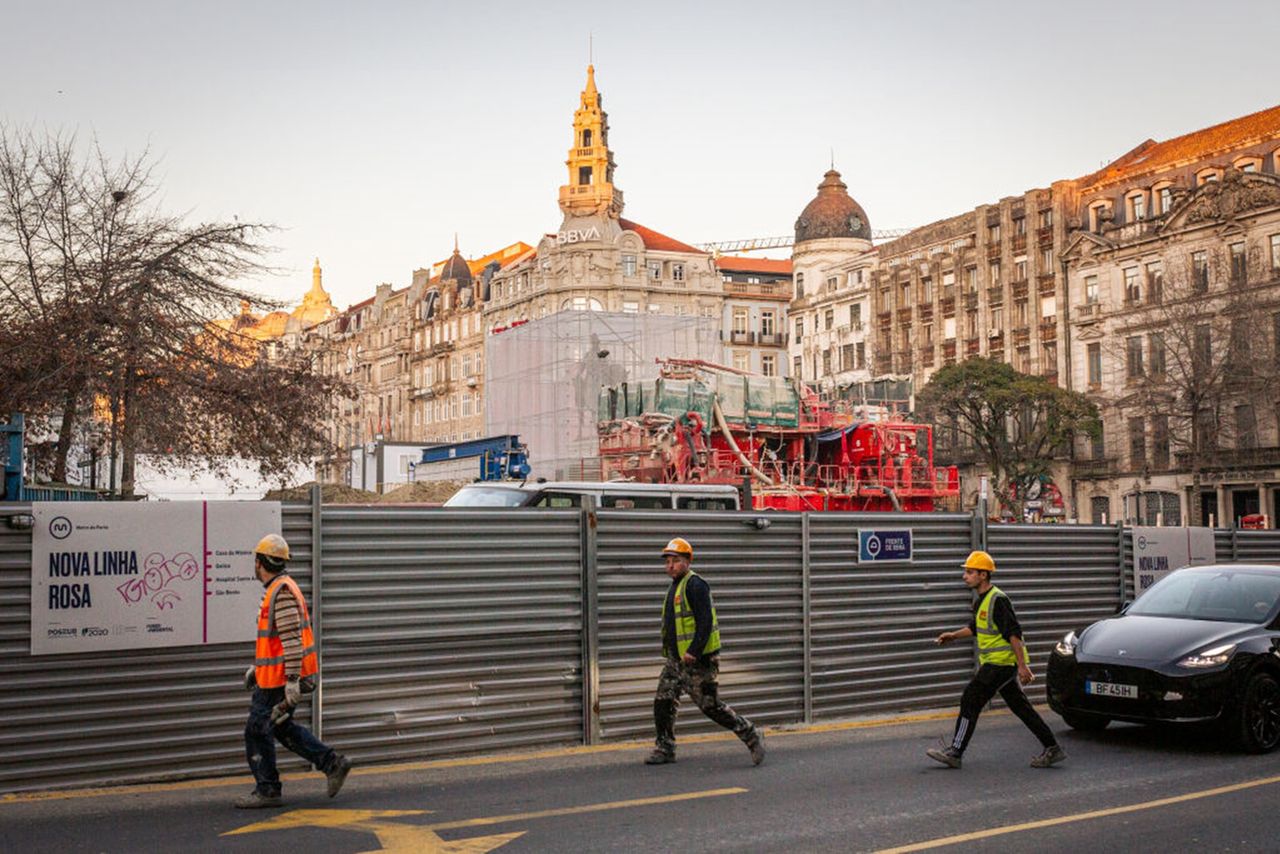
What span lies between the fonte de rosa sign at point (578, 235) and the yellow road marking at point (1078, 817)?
95871 millimetres

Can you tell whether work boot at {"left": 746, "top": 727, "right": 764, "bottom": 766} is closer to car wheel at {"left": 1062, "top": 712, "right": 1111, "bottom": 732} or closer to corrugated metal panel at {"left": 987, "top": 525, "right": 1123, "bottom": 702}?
car wheel at {"left": 1062, "top": 712, "right": 1111, "bottom": 732}

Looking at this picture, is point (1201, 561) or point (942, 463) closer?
point (1201, 561)

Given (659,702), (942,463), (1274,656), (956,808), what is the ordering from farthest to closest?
1. (942,463)
2. (1274,656)
3. (659,702)
4. (956,808)

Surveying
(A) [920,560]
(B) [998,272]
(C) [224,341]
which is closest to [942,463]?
(B) [998,272]

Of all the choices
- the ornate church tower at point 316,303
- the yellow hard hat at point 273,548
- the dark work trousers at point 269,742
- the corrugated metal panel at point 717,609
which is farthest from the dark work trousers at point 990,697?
the ornate church tower at point 316,303

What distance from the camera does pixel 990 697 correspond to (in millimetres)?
10945

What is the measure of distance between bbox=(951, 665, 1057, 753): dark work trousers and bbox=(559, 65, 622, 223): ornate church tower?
101 meters

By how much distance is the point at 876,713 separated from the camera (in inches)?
564

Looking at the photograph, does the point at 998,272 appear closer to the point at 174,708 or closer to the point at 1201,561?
the point at 1201,561

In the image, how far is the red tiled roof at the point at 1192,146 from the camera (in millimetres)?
66438

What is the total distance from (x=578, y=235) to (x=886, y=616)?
92859mm

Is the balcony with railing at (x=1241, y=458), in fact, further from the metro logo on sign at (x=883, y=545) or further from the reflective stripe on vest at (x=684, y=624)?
the reflective stripe on vest at (x=684, y=624)

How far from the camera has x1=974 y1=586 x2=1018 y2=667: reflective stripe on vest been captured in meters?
10.9

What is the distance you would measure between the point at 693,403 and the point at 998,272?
5074 cm
